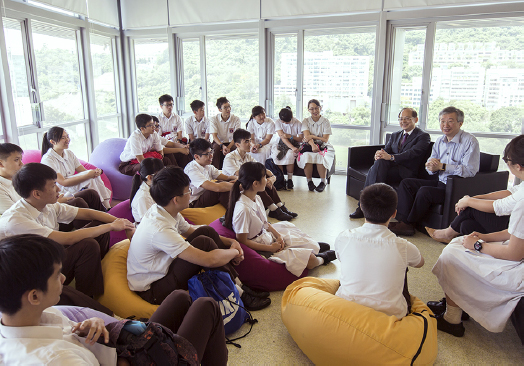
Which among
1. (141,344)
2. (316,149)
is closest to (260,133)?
(316,149)

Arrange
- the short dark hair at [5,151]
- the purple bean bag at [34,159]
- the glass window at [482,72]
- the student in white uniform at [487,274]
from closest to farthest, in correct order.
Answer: the student in white uniform at [487,274], the short dark hair at [5,151], the purple bean bag at [34,159], the glass window at [482,72]

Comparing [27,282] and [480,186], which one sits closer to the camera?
[27,282]

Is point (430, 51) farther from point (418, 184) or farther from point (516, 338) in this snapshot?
point (516, 338)

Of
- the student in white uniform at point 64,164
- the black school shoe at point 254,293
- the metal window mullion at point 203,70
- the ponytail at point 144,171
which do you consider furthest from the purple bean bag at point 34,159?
the metal window mullion at point 203,70

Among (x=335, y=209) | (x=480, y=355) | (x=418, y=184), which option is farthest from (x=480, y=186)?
(x=480, y=355)

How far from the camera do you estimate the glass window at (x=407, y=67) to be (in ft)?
18.4

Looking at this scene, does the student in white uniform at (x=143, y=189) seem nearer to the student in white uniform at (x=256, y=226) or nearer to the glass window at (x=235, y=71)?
the student in white uniform at (x=256, y=226)

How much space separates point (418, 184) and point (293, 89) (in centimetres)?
323

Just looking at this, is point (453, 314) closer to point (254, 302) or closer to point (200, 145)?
point (254, 302)

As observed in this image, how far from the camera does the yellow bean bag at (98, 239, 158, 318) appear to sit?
2.22 metres

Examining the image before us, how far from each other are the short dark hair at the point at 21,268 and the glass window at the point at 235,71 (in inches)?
230

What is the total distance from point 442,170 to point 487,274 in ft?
6.52

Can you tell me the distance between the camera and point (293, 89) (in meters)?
6.49

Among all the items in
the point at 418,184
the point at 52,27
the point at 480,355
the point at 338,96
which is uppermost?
the point at 52,27
